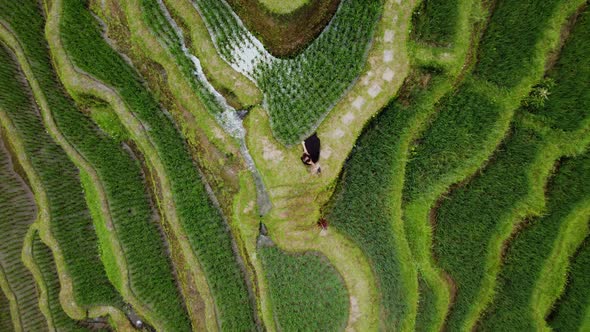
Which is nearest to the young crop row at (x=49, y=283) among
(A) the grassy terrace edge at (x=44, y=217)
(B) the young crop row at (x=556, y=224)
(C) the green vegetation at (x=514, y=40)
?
(A) the grassy terrace edge at (x=44, y=217)

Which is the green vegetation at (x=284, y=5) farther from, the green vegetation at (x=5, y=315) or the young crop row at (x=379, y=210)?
the green vegetation at (x=5, y=315)

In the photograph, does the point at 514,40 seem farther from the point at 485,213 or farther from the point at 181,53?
the point at 181,53

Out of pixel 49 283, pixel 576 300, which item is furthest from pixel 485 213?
pixel 49 283

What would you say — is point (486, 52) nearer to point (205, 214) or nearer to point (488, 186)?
point (488, 186)

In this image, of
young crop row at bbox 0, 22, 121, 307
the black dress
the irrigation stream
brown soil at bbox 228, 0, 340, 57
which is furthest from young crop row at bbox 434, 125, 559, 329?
young crop row at bbox 0, 22, 121, 307

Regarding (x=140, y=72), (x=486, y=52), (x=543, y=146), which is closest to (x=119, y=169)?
(x=140, y=72)
